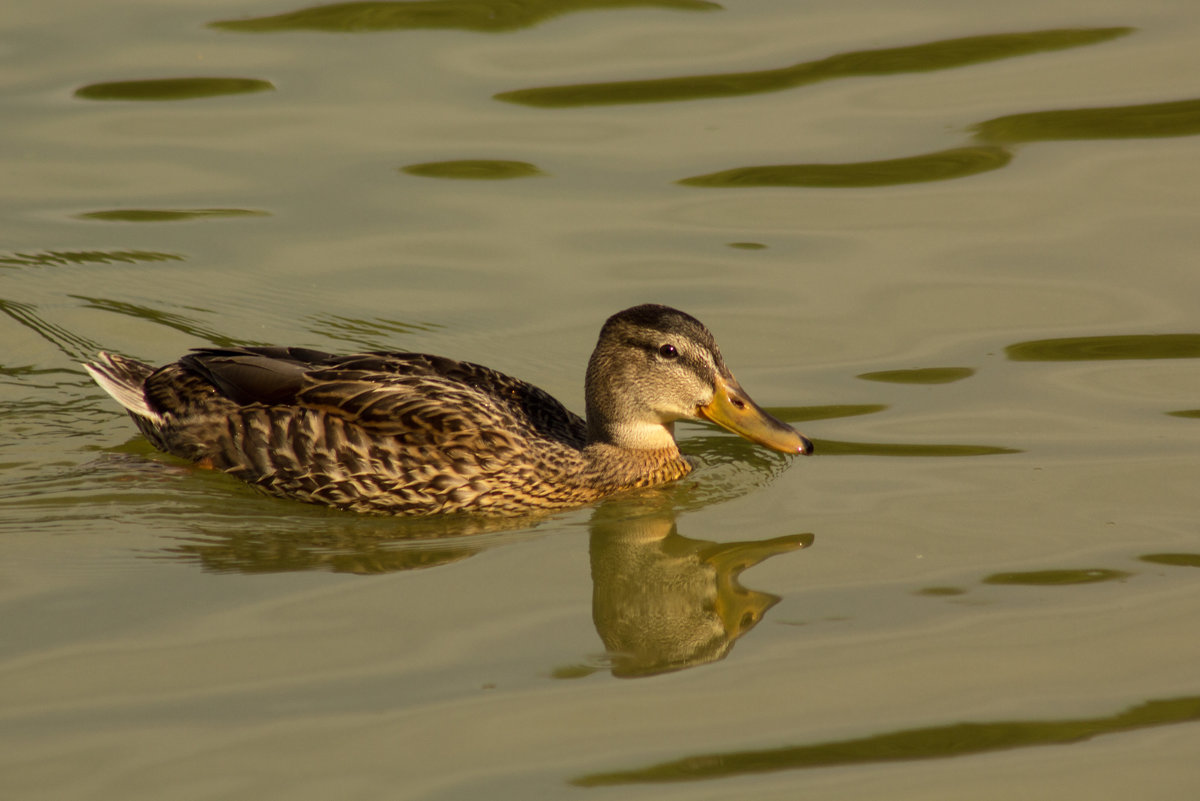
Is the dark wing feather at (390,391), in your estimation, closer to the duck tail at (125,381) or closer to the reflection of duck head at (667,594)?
the duck tail at (125,381)

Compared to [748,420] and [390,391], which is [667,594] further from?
[390,391]

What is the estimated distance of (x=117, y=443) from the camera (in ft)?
33.4

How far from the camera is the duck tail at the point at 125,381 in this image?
9.91m

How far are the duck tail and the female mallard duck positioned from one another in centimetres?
19

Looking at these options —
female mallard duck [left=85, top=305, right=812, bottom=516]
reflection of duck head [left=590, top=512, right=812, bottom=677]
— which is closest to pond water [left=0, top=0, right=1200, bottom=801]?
reflection of duck head [left=590, top=512, right=812, bottom=677]

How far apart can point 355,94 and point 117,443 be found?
5096mm

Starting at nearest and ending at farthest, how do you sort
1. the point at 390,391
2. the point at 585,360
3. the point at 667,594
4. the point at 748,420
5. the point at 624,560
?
the point at 667,594
the point at 624,560
the point at 748,420
the point at 390,391
the point at 585,360

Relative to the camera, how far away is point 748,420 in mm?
9008

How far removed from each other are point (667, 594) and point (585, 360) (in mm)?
2948

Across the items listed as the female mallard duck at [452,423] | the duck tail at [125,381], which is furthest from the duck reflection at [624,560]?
the duck tail at [125,381]

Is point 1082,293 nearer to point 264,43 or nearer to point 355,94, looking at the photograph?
point 355,94

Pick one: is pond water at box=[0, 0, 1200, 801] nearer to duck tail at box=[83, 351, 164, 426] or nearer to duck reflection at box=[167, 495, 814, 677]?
duck reflection at box=[167, 495, 814, 677]

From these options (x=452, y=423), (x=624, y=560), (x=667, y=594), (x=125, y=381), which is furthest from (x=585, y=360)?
(x=667, y=594)

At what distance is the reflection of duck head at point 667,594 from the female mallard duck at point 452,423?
517 mm
